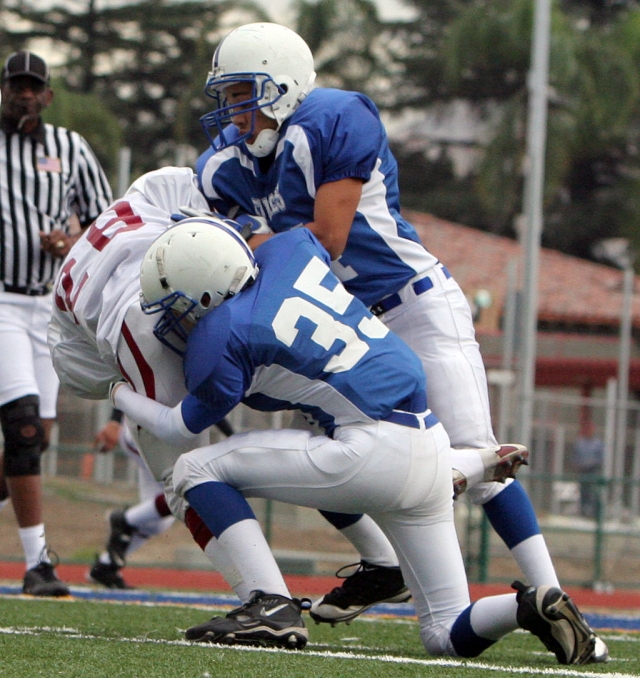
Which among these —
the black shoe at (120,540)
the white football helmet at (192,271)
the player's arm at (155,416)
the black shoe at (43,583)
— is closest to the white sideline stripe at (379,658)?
the player's arm at (155,416)

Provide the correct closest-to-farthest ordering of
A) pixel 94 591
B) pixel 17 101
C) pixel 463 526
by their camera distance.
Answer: pixel 17 101 → pixel 94 591 → pixel 463 526

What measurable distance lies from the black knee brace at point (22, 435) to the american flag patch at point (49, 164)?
3.21 ft

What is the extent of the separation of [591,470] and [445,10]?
67.7 feet

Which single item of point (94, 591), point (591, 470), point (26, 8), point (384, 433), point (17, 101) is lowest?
point (591, 470)

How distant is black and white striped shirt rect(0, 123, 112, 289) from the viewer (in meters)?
5.41

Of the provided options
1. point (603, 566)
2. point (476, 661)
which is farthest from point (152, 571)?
point (476, 661)

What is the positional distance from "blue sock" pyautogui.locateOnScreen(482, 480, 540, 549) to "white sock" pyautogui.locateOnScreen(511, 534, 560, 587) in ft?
0.07

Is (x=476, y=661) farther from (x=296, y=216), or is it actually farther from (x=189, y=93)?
(x=189, y=93)

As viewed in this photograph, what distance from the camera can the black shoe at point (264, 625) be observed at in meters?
3.39

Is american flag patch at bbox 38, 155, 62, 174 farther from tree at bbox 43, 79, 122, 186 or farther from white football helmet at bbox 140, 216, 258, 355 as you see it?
tree at bbox 43, 79, 122, 186

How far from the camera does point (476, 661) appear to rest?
3.52 m

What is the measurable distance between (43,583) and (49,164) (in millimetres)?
1715

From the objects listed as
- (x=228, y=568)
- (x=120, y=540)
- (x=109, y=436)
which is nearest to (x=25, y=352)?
(x=109, y=436)

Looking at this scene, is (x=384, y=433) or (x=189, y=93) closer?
(x=384, y=433)
